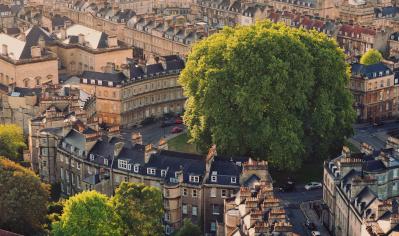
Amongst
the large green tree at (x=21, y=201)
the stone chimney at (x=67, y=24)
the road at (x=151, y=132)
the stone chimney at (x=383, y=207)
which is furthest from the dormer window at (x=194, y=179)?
the stone chimney at (x=67, y=24)

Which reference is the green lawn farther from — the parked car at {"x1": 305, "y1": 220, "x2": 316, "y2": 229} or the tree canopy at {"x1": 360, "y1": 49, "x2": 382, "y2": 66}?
the tree canopy at {"x1": 360, "y1": 49, "x2": 382, "y2": 66}

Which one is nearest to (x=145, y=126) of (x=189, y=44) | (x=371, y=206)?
(x=189, y=44)

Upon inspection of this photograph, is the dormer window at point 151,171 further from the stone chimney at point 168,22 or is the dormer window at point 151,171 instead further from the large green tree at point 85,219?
the stone chimney at point 168,22

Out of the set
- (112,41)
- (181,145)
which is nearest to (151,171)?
(181,145)

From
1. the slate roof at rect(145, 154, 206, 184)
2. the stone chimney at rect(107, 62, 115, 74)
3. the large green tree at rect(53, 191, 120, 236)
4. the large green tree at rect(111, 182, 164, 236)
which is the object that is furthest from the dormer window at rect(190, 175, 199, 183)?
the stone chimney at rect(107, 62, 115, 74)

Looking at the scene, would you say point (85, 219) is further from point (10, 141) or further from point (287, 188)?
point (10, 141)

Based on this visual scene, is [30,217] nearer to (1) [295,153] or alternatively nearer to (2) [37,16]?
(1) [295,153]
